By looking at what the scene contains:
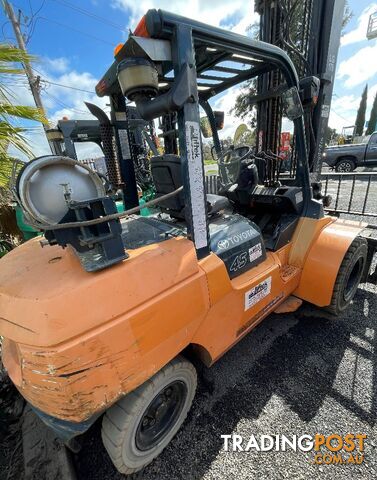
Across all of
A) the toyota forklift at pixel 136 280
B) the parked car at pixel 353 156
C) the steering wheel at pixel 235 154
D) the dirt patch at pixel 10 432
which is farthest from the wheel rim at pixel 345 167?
the dirt patch at pixel 10 432

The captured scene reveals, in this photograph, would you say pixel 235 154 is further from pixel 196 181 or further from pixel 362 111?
pixel 362 111

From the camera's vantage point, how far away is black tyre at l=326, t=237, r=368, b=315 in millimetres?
2537

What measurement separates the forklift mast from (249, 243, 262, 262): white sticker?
141 cm

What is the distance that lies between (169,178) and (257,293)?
3.87 feet

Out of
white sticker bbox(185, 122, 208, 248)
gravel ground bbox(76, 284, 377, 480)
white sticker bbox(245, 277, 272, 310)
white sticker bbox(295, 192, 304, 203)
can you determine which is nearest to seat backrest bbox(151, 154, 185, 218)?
white sticker bbox(185, 122, 208, 248)

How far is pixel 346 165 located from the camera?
1329cm

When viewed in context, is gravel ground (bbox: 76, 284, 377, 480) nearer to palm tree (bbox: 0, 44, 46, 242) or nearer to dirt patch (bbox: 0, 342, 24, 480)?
dirt patch (bbox: 0, 342, 24, 480)

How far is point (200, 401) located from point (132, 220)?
5.43 ft

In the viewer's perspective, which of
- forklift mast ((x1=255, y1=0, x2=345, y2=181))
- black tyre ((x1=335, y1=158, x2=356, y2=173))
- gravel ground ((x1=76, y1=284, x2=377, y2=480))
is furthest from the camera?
black tyre ((x1=335, y1=158, x2=356, y2=173))

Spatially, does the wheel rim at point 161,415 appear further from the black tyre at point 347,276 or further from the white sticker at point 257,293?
the black tyre at point 347,276

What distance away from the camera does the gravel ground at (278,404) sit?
64.8 inches

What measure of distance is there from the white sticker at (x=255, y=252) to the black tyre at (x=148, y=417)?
3.19 ft

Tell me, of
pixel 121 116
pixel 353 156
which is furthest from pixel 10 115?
pixel 353 156

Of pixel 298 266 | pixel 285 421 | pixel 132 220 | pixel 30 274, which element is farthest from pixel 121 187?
pixel 285 421
